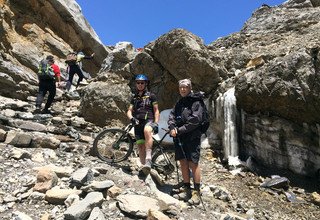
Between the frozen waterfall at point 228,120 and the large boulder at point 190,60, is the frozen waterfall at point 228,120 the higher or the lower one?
the lower one

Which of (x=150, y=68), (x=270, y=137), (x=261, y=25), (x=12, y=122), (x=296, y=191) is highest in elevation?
(x=261, y=25)

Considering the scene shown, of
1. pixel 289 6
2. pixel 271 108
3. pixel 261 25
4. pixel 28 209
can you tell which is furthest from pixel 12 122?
pixel 289 6

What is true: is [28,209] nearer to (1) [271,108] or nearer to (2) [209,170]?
(2) [209,170]

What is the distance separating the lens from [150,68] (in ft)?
57.2

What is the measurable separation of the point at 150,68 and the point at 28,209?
1222 centimetres

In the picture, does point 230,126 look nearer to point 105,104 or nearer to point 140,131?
point 105,104

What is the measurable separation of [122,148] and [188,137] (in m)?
2.77

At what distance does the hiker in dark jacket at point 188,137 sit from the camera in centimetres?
748

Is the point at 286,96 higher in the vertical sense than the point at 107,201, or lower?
higher

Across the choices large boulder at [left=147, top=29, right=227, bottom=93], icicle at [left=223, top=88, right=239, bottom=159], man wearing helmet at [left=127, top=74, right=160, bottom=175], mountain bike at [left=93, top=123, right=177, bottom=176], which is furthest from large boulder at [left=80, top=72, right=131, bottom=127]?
man wearing helmet at [left=127, top=74, right=160, bottom=175]

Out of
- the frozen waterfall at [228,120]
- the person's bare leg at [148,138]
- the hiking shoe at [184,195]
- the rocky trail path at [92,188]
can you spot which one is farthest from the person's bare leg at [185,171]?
the frozen waterfall at [228,120]

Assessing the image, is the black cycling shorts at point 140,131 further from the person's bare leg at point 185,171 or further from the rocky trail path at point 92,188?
the person's bare leg at point 185,171

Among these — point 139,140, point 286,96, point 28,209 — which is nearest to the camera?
point 28,209

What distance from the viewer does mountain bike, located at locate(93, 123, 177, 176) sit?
31.2 feet
